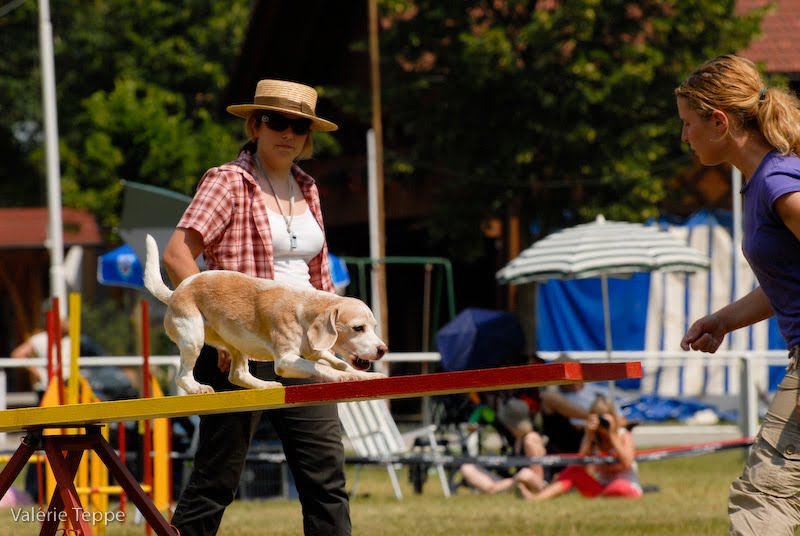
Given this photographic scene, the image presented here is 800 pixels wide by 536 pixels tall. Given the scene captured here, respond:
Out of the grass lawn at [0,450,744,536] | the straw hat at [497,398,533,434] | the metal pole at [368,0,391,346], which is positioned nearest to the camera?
the grass lawn at [0,450,744,536]

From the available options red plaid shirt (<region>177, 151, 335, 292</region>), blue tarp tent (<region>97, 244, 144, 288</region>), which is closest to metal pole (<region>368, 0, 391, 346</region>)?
blue tarp tent (<region>97, 244, 144, 288</region>)

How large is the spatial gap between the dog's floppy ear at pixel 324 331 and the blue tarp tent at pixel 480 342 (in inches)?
293

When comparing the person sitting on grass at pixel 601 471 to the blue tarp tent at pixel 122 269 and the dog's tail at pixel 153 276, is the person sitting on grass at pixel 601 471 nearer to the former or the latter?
the blue tarp tent at pixel 122 269

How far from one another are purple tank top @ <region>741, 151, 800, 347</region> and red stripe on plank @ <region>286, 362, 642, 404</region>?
471 mm

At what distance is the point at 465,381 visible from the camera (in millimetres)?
3754

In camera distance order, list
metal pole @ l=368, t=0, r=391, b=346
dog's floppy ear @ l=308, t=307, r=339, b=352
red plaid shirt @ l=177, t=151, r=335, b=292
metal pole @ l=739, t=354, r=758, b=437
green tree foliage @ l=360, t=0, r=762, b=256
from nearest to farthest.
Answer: dog's floppy ear @ l=308, t=307, r=339, b=352
red plaid shirt @ l=177, t=151, r=335, b=292
metal pole @ l=739, t=354, r=758, b=437
metal pole @ l=368, t=0, r=391, b=346
green tree foliage @ l=360, t=0, r=762, b=256

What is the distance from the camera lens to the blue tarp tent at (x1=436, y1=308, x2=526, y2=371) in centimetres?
1165

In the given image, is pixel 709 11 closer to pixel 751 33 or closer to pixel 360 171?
pixel 751 33

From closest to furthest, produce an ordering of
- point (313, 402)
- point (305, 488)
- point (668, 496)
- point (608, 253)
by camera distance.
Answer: point (313, 402) < point (305, 488) < point (668, 496) < point (608, 253)

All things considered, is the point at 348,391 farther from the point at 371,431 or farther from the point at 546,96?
the point at 546,96

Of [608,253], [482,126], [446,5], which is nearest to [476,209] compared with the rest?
[482,126]

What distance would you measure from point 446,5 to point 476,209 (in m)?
2.85

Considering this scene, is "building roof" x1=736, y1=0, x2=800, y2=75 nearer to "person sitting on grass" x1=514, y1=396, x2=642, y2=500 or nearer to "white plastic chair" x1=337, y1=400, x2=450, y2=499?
"white plastic chair" x1=337, y1=400, x2=450, y2=499

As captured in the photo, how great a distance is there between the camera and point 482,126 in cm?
1931
